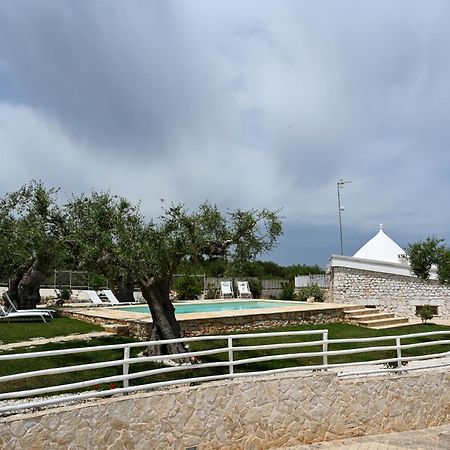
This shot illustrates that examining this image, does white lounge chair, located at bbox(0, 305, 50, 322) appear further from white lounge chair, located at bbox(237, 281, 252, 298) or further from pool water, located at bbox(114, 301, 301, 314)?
white lounge chair, located at bbox(237, 281, 252, 298)

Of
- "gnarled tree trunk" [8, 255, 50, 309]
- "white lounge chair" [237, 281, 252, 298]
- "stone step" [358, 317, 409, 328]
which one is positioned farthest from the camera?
"white lounge chair" [237, 281, 252, 298]

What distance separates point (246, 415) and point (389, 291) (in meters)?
19.9

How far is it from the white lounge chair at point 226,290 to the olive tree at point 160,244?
63.2 ft

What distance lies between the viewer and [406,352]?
1362cm

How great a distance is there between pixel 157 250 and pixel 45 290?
2331cm

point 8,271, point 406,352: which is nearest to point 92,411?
point 406,352

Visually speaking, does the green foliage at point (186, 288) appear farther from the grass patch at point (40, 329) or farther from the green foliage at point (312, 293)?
the grass patch at point (40, 329)

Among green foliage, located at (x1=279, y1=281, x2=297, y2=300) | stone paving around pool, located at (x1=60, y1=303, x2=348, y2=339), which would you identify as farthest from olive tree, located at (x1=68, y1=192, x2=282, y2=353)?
green foliage, located at (x1=279, y1=281, x2=297, y2=300)

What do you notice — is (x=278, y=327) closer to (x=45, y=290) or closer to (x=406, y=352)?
(x=406, y=352)

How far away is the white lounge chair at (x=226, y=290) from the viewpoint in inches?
1254

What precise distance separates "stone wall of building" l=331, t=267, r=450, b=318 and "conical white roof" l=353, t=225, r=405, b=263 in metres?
5.77

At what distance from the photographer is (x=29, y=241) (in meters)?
15.8

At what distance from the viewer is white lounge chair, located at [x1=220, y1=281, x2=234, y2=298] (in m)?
31.8

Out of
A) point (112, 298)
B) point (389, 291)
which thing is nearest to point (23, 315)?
point (112, 298)
